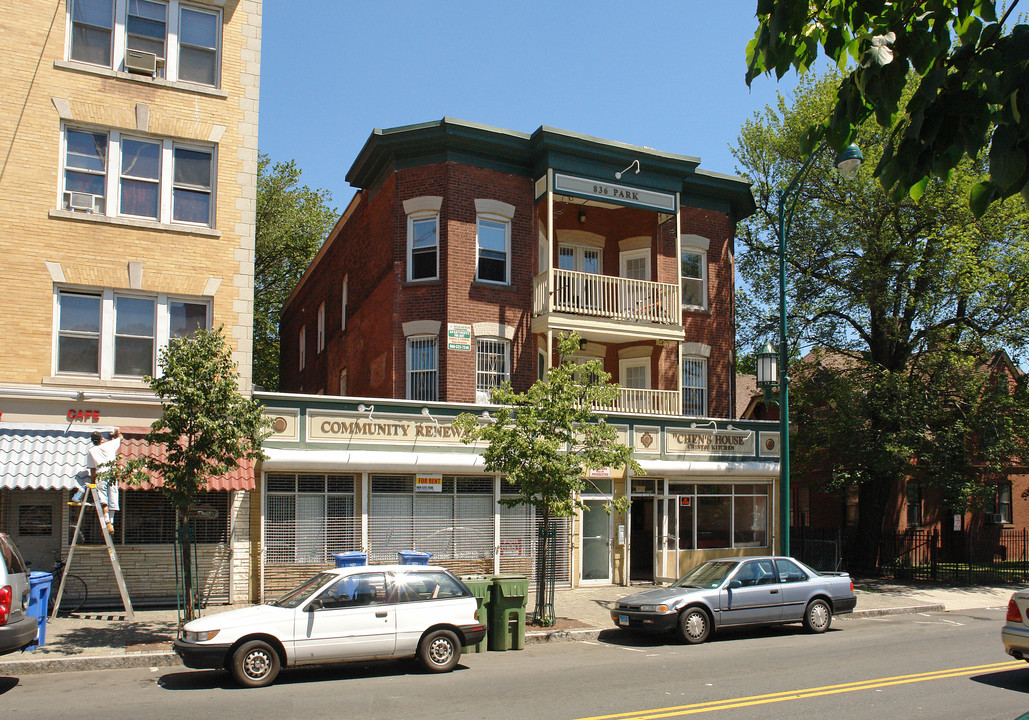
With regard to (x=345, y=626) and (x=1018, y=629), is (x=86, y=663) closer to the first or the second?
(x=345, y=626)

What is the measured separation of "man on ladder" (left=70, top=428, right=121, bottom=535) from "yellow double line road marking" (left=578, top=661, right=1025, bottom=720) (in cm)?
891

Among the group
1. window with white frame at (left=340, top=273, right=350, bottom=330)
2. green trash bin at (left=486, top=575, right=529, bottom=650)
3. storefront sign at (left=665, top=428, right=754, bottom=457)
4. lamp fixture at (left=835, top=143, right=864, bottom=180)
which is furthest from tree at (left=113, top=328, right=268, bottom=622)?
window with white frame at (left=340, top=273, right=350, bottom=330)

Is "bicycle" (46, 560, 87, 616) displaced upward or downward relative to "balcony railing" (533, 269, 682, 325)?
downward

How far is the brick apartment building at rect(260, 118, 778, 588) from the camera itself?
18.4 meters

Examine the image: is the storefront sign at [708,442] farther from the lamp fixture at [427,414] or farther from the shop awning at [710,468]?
the lamp fixture at [427,414]

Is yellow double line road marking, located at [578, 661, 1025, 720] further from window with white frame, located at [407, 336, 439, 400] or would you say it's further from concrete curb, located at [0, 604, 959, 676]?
window with white frame, located at [407, 336, 439, 400]

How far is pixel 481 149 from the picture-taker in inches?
833

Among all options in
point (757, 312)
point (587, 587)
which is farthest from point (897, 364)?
point (587, 587)

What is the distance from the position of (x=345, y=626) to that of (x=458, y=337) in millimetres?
10411

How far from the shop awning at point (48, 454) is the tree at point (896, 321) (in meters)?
16.4

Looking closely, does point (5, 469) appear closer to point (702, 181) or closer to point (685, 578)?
point (685, 578)

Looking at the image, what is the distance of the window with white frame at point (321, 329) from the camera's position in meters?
30.1

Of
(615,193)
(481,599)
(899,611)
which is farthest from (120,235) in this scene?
(899,611)

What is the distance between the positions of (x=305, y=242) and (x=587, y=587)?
26.5m
